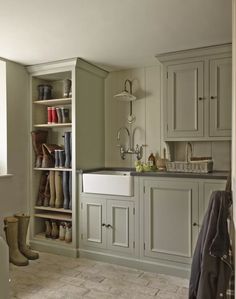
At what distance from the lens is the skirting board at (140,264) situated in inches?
109

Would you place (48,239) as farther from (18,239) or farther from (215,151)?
(215,151)

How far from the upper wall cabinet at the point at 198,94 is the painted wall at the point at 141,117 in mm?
328

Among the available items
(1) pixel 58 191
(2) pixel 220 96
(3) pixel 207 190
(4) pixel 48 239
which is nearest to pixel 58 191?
(1) pixel 58 191

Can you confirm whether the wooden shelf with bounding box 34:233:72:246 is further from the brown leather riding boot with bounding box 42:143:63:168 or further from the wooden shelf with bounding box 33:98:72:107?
the wooden shelf with bounding box 33:98:72:107

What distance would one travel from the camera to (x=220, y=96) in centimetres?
280

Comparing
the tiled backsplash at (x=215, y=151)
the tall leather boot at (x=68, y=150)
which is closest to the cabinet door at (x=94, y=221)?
the tall leather boot at (x=68, y=150)

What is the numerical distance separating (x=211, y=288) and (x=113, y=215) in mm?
1500

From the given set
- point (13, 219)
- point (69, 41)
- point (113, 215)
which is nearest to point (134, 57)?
point (69, 41)

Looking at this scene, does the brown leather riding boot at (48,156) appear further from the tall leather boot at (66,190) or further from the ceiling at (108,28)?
the ceiling at (108,28)

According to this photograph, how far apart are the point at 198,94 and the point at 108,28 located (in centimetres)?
110

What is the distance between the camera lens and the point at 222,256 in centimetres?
165

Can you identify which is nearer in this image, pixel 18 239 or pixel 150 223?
pixel 150 223

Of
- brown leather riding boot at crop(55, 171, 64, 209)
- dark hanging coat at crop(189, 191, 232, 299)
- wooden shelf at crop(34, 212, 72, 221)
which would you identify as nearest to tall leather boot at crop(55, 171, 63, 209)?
brown leather riding boot at crop(55, 171, 64, 209)

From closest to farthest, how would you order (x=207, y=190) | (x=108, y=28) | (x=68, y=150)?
(x=108, y=28) < (x=207, y=190) < (x=68, y=150)
